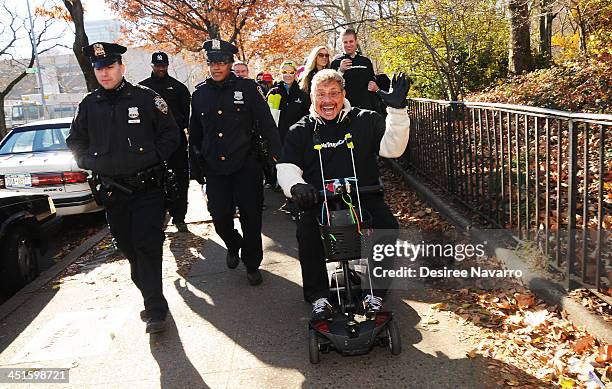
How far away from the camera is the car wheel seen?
17.9 ft

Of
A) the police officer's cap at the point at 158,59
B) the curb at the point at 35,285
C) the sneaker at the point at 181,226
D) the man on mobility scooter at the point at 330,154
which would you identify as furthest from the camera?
the sneaker at the point at 181,226

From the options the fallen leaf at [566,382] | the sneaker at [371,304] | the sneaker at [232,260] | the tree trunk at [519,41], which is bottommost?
the fallen leaf at [566,382]

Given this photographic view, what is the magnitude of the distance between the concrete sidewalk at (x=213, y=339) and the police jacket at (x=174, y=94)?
2.13m

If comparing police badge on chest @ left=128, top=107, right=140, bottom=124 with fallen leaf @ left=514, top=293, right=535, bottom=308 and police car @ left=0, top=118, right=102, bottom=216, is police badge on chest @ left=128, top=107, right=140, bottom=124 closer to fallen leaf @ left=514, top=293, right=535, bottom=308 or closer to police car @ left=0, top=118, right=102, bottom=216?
fallen leaf @ left=514, top=293, right=535, bottom=308

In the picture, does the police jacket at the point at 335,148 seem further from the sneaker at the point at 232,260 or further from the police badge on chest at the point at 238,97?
the sneaker at the point at 232,260

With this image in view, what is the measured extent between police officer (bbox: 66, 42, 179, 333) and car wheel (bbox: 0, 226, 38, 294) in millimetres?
1849

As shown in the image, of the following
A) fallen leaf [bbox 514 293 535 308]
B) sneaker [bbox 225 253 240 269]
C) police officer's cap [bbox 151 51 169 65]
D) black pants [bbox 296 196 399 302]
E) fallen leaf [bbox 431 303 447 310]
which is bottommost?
fallen leaf [bbox 431 303 447 310]

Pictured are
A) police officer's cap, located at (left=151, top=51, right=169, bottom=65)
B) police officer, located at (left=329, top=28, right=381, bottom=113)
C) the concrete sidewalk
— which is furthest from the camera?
police officer, located at (left=329, top=28, right=381, bottom=113)

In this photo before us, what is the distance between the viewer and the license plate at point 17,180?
750 centimetres

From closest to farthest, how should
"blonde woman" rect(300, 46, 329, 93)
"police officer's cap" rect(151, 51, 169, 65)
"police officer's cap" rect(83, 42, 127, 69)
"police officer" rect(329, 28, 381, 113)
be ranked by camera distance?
1. "police officer's cap" rect(83, 42, 127, 69)
2. "blonde woman" rect(300, 46, 329, 93)
3. "police officer's cap" rect(151, 51, 169, 65)
4. "police officer" rect(329, 28, 381, 113)

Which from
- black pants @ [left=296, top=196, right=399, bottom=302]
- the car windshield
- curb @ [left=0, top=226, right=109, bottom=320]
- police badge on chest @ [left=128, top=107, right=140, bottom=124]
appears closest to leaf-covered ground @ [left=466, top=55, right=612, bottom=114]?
black pants @ [left=296, top=196, right=399, bottom=302]

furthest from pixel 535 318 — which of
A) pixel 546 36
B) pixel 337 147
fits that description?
pixel 546 36

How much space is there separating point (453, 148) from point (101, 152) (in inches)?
158

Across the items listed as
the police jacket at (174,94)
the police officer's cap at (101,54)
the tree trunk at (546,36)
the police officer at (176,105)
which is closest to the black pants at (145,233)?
the police officer's cap at (101,54)
